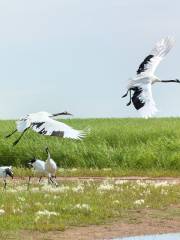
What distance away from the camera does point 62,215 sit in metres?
15.9

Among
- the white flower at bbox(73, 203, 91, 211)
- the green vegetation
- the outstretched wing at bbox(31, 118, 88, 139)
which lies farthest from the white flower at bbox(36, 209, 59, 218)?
the outstretched wing at bbox(31, 118, 88, 139)

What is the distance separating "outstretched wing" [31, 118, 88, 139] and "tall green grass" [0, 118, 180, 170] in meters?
13.0

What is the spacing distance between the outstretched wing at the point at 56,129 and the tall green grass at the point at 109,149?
42.8 ft

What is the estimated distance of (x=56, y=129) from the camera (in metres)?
15.9

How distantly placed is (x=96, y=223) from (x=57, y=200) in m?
2.46

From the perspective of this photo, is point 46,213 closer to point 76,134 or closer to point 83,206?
point 83,206

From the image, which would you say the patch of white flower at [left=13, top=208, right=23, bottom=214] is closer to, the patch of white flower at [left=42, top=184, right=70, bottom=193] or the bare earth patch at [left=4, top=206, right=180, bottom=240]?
the bare earth patch at [left=4, top=206, right=180, bottom=240]

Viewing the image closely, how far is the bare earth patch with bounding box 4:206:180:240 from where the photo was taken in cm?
1430

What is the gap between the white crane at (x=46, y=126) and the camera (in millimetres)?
15371

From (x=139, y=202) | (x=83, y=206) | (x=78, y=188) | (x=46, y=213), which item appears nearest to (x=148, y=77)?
(x=46, y=213)

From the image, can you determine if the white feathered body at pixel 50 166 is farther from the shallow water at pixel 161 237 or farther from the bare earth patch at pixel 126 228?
the shallow water at pixel 161 237

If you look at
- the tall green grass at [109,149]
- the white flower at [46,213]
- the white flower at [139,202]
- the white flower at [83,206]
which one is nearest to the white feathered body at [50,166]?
the white flower at [139,202]

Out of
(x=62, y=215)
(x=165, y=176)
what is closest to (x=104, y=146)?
(x=165, y=176)

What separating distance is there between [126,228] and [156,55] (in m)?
3.59
